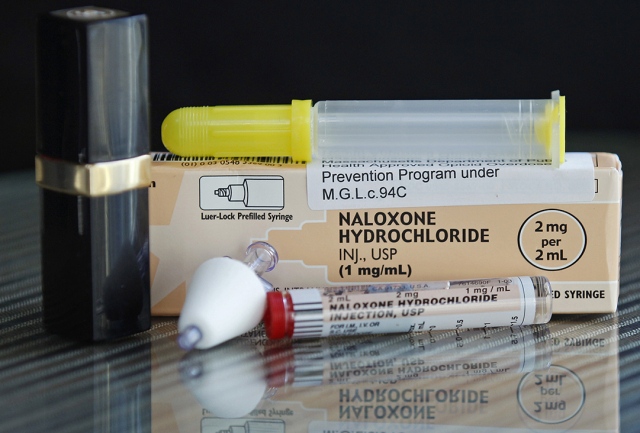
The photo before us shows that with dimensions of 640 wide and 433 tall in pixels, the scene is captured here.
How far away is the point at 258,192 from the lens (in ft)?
2.54

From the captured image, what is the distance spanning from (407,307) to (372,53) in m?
0.74

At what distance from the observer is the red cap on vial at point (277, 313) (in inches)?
28.5

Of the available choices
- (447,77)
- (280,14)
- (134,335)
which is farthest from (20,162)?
(134,335)

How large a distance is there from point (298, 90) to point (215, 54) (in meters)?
0.12

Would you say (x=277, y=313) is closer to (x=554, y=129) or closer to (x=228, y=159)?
(x=228, y=159)

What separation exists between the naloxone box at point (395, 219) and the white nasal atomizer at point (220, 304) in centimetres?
5

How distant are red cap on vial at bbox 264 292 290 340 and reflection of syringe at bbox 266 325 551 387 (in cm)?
2

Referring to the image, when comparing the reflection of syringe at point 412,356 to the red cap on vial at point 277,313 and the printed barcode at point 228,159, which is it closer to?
the red cap on vial at point 277,313

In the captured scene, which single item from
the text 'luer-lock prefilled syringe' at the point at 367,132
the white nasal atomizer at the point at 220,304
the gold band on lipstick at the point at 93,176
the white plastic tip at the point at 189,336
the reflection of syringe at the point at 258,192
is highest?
the text 'luer-lock prefilled syringe' at the point at 367,132

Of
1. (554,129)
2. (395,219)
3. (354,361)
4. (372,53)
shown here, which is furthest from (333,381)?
(372,53)

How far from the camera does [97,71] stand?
0.67 m

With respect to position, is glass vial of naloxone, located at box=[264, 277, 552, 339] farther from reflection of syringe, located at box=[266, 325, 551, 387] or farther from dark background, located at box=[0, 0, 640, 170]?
dark background, located at box=[0, 0, 640, 170]

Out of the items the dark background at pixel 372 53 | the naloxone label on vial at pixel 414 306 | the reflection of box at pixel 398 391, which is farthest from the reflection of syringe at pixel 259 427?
the dark background at pixel 372 53

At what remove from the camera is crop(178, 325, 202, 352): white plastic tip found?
2.29ft
